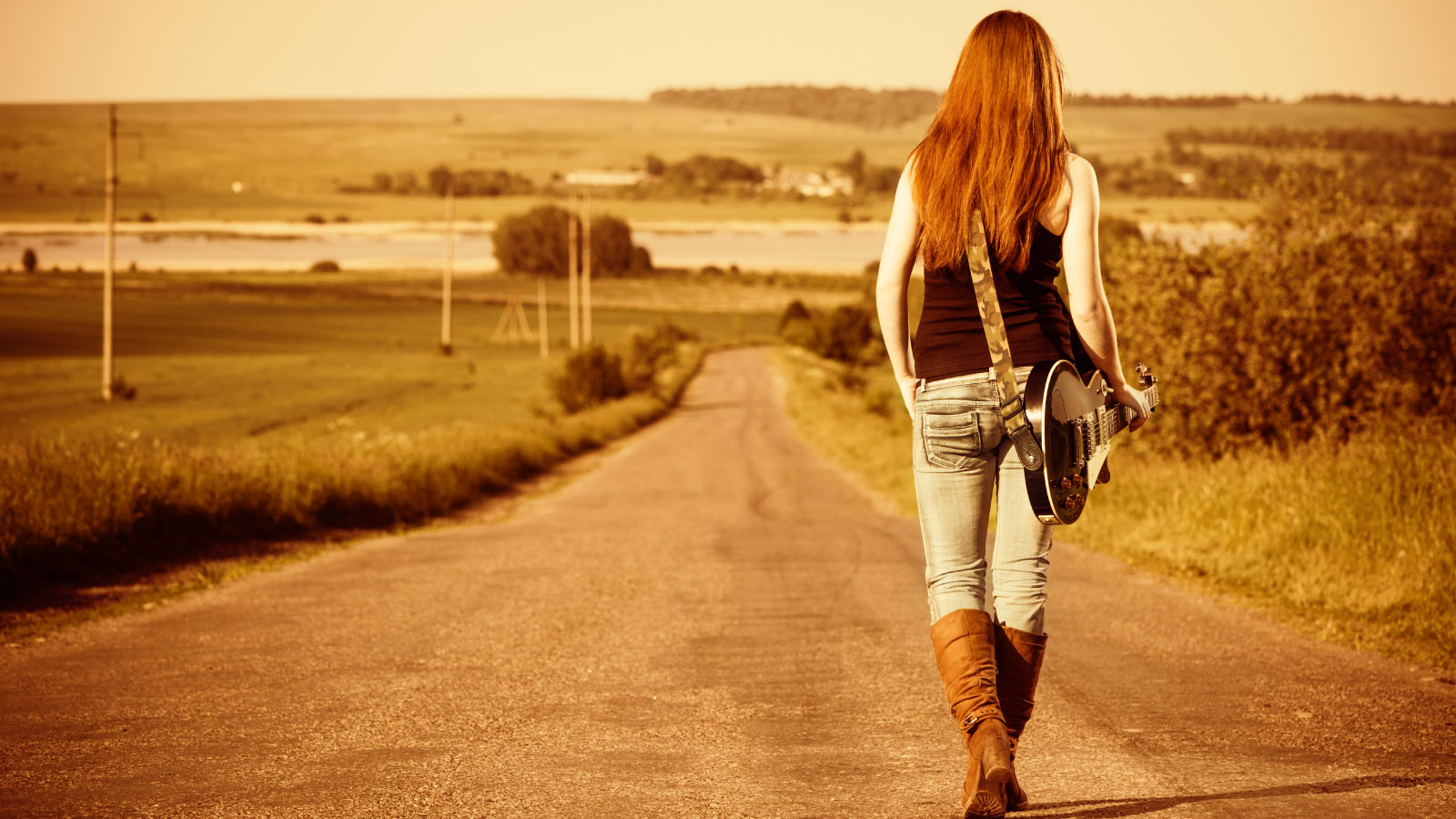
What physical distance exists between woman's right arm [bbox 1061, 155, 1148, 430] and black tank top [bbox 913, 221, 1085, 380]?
0.20 ft

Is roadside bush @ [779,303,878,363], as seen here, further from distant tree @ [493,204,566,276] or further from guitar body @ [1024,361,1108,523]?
guitar body @ [1024,361,1108,523]

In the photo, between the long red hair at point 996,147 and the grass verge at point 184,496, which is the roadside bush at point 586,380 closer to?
the grass verge at point 184,496

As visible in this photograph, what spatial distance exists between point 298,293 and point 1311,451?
334 ft

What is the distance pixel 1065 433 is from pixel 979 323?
0.39 meters

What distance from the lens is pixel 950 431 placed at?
3.70 m

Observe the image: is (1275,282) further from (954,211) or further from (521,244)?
(521,244)

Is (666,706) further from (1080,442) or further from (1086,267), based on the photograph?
(1086,267)

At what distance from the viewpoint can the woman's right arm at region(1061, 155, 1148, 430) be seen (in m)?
3.65

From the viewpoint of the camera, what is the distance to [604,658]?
6621mm

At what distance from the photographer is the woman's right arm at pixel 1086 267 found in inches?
144

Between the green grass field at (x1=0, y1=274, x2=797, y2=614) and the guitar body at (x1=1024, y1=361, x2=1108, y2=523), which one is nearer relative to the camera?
the guitar body at (x1=1024, y1=361, x2=1108, y2=523)

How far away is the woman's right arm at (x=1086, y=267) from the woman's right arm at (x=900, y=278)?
0.44 metres

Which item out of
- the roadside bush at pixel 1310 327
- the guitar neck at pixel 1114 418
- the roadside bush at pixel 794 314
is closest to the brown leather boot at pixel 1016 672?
the guitar neck at pixel 1114 418

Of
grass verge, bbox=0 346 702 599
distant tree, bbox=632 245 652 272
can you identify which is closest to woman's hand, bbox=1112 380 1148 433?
grass verge, bbox=0 346 702 599
